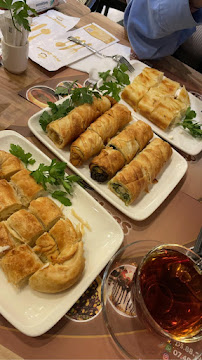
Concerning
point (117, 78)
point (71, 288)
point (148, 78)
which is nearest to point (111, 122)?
point (117, 78)

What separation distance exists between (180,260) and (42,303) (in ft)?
1.56

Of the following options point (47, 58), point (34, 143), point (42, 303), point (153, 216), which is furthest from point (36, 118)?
point (42, 303)

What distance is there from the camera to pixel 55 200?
4.36 feet

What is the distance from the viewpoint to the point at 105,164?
148cm

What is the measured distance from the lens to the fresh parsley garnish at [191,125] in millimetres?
1881

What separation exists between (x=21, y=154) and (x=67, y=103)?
18.2 inches

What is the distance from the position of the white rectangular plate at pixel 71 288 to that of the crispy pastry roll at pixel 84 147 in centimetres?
15

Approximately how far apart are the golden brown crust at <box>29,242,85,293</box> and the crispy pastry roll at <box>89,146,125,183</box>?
1.73ft

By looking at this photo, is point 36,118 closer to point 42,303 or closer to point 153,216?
point 153,216

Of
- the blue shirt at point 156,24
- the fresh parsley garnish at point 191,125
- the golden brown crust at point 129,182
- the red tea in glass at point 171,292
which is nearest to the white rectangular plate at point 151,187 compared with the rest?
the golden brown crust at point 129,182

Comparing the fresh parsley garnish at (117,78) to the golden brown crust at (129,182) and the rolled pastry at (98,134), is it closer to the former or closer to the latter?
the rolled pastry at (98,134)

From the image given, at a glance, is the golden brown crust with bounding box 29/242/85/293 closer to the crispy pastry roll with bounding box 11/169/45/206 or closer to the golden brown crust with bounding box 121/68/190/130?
the crispy pastry roll with bounding box 11/169/45/206

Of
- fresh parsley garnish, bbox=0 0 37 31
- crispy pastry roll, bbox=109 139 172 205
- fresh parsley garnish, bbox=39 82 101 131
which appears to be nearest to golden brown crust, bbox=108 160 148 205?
crispy pastry roll, bbox=109 139 172 205

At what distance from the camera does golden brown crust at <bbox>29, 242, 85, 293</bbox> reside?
3.27ft
